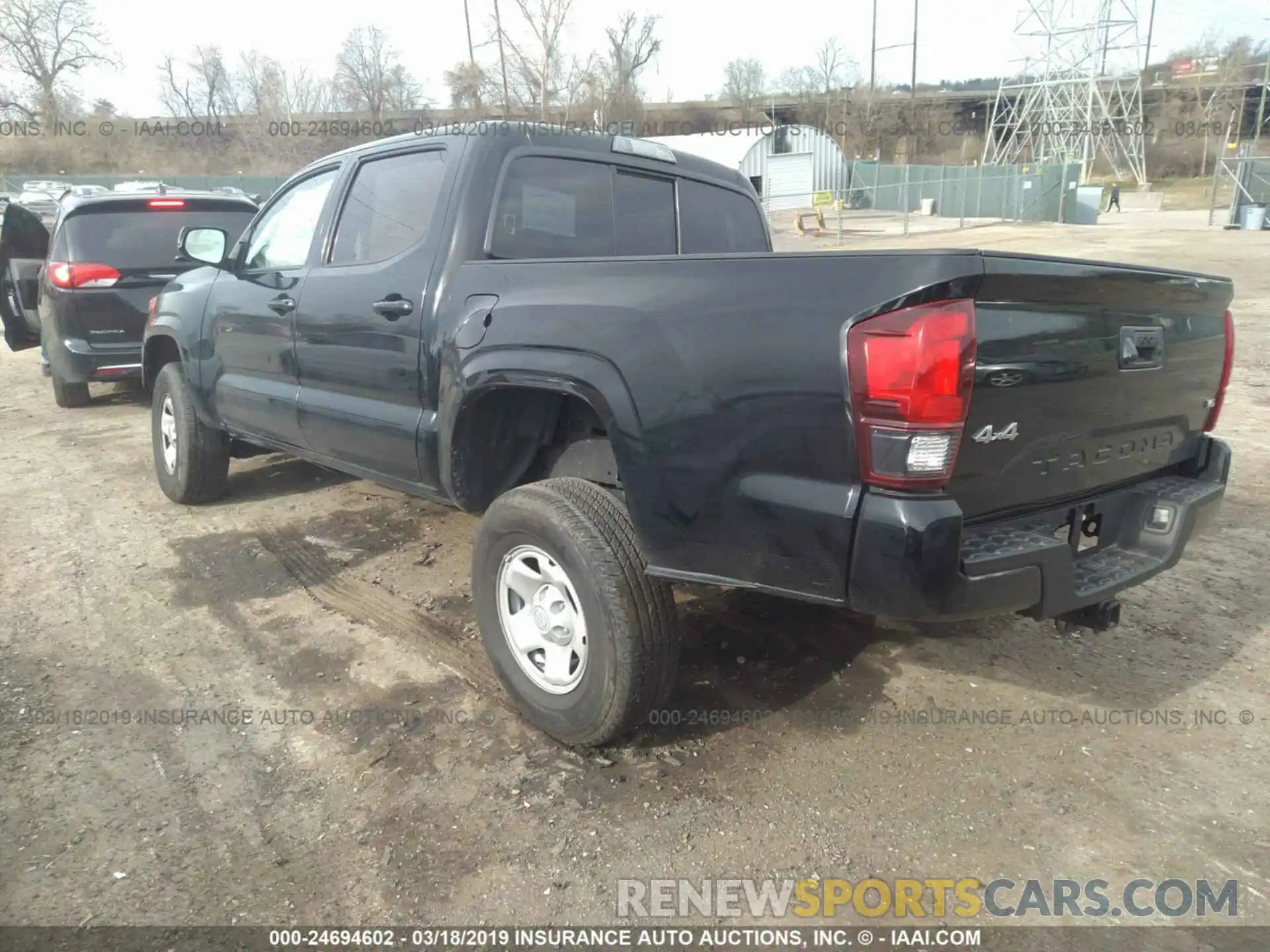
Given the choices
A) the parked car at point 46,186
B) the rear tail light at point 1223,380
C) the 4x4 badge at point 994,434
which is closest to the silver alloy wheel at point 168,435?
the 4x4 badge at point 994,434

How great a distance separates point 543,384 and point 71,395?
7.38 m

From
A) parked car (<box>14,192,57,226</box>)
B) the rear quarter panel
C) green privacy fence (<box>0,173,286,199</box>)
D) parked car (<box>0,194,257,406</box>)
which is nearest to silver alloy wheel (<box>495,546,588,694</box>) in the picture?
the rear quarter panel

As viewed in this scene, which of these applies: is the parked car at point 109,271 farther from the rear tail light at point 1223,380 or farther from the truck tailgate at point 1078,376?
the rear tail light at point 1223,380

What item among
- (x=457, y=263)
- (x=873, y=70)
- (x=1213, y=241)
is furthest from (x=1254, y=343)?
(x=873, y=70)

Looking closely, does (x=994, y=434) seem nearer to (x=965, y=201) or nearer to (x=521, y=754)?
(x=521, y=754)

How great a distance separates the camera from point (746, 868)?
233 centimetres

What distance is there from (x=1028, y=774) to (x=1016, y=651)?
861mm

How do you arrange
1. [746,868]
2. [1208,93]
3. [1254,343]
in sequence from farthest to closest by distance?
1. [1208,93]
2. [1254,343]
3. [746,868]

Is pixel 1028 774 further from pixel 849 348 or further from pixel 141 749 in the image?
pixel 141 749

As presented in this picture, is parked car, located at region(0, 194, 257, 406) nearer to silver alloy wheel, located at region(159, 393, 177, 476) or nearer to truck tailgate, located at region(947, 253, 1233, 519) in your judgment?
silver alloy wheel, located at region(159, 393, 177, 476)

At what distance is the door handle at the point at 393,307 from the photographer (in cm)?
328

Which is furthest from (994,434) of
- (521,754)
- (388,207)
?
(388,207)

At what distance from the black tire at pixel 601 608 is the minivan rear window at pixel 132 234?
5856 millimetres

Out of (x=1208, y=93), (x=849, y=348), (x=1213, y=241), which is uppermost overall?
(x=1208, y=93)
